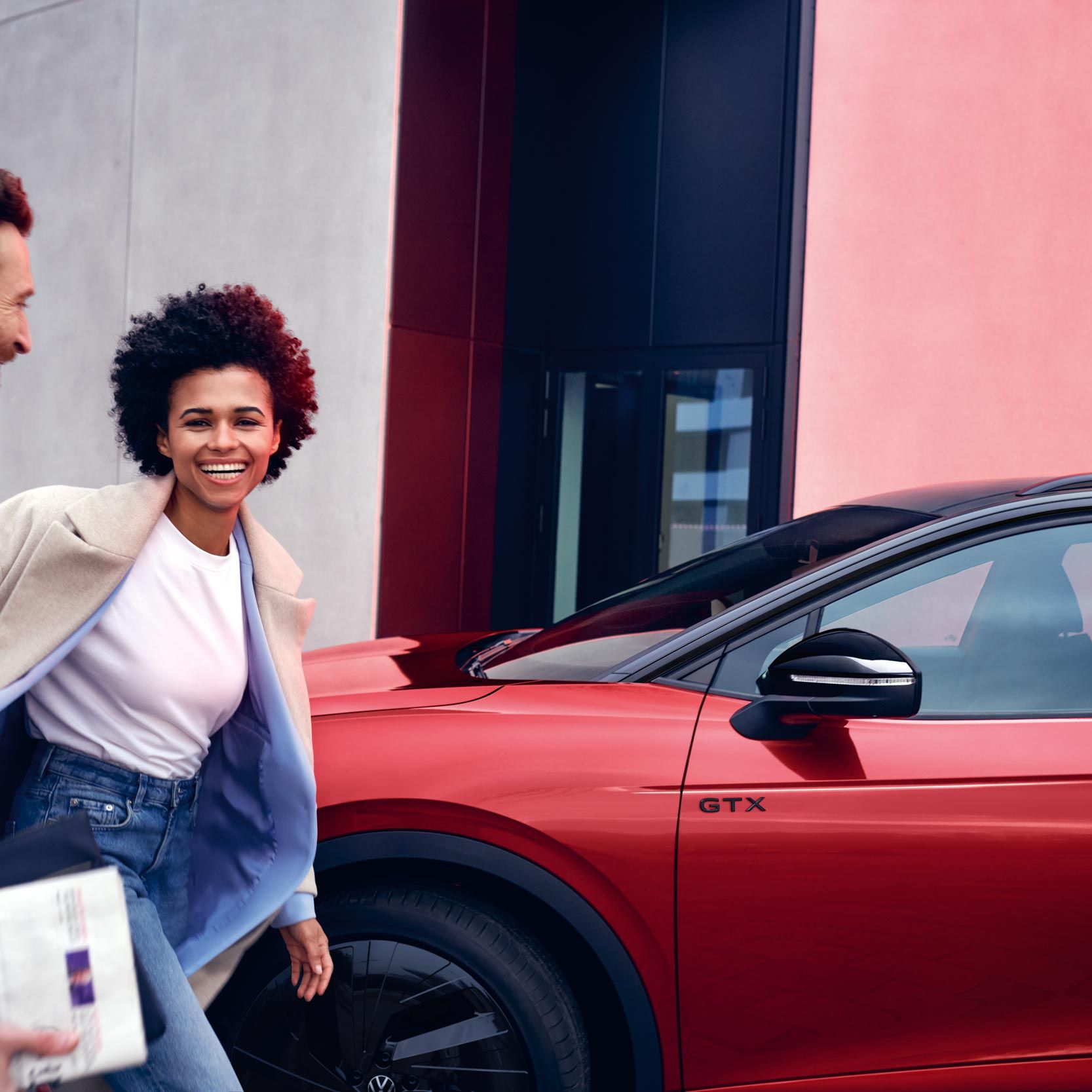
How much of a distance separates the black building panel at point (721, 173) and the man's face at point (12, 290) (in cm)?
665

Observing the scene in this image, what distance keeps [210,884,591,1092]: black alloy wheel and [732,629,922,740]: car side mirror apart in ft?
2.06

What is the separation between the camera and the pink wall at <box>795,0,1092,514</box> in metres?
6.82

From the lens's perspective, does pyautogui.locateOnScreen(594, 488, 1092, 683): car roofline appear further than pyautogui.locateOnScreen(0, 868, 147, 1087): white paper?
Yes

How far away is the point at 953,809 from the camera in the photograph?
90.1 inches

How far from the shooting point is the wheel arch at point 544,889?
2.31 meters

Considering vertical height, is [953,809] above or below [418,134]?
below

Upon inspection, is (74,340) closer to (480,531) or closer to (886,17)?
(480,531)

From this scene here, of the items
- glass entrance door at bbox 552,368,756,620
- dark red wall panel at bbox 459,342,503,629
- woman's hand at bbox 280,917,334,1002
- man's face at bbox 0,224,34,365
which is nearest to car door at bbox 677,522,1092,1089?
woman's hand at bbox 280,917,334,1002

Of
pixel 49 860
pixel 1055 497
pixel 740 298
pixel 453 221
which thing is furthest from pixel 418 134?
pixel 49 860

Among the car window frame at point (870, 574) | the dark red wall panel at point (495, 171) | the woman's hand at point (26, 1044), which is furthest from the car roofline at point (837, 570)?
the dark red wall panel at point (495, 171)

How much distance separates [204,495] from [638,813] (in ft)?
3.21

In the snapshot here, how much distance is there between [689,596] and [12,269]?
1680 mm

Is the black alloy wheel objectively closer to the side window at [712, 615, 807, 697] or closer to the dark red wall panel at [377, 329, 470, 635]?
the side window at [712, 615, 807, 697]

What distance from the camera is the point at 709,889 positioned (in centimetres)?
228
